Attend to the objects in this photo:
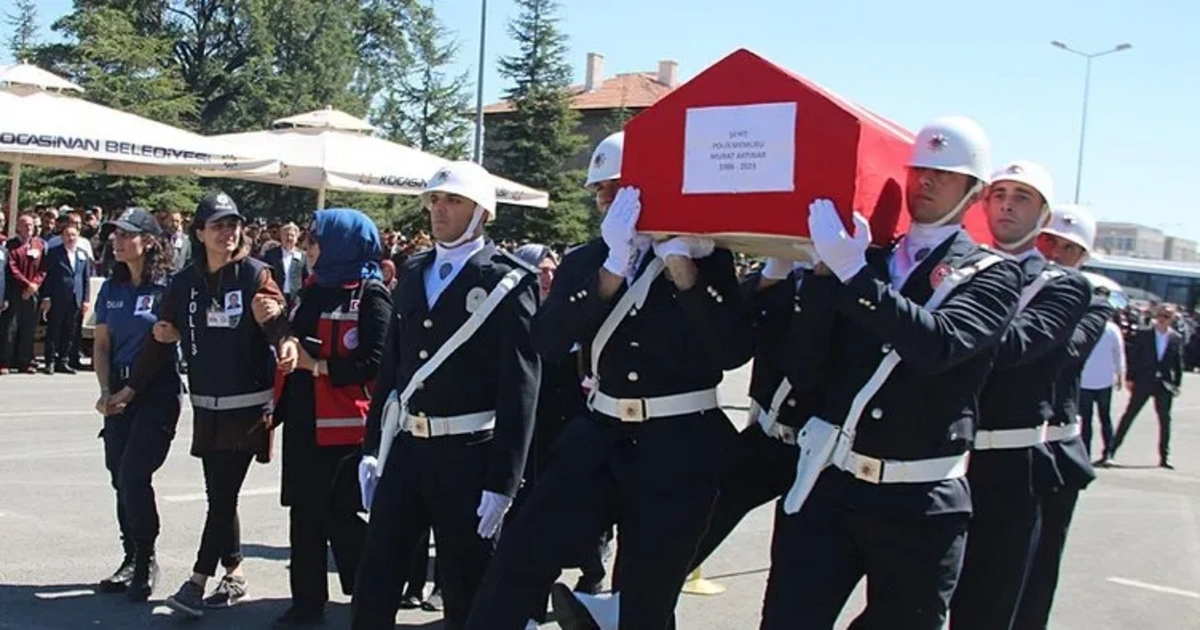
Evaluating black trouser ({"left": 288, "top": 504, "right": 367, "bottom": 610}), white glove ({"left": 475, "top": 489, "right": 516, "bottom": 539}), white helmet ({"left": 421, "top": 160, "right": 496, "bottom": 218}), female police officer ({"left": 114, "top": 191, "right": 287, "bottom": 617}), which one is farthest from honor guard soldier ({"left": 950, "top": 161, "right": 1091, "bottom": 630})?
female police officer ({"left": 114, "top": 191, "right": 287, "bottom": 617})

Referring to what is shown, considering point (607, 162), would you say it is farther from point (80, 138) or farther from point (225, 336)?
point (80, 138)

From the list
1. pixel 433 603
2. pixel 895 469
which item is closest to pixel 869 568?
pixel 895 469

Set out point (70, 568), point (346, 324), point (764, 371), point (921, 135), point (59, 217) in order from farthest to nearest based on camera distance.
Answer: point (59, 217), point (70, 568), point (346, 324), point (764, 371), point (921, 135)

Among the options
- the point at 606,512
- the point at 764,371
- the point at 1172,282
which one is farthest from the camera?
the point at 1172,282

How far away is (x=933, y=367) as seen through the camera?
134 inches

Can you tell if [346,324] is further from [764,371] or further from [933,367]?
[933,367]

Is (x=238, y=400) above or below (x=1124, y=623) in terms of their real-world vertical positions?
above

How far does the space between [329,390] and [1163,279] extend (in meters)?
42.3

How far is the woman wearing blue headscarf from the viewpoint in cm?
550

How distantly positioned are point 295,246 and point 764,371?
45.0 feet

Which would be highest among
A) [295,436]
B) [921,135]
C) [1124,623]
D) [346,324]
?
[921,135]

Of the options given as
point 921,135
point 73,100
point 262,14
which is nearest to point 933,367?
point 921,135

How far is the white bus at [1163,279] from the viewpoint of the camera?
4203 centimetres

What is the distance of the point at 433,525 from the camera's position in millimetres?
4672
